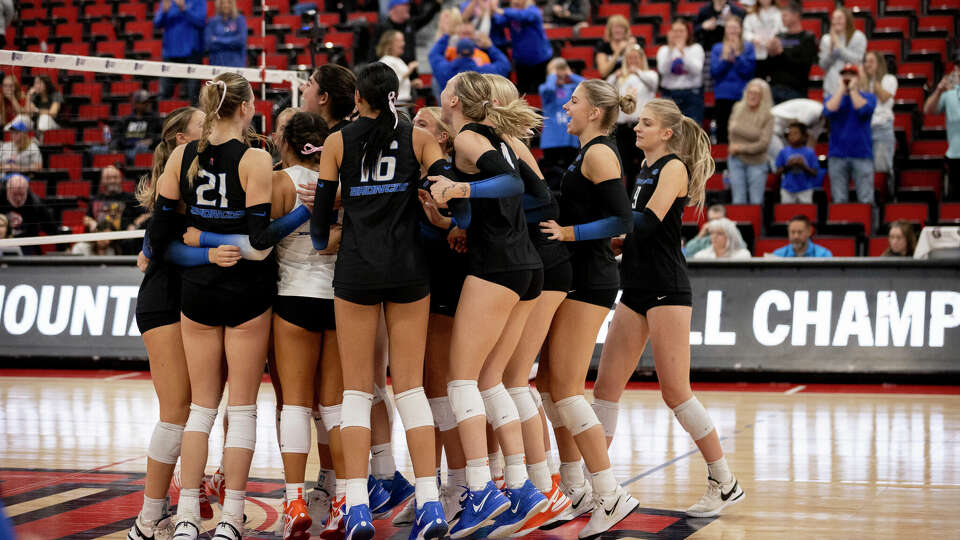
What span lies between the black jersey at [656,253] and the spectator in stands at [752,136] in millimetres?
7052

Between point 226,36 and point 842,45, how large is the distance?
735 cm

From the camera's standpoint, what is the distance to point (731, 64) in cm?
1341

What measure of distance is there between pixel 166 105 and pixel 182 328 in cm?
1171

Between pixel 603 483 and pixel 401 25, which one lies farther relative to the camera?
pixel 401 25

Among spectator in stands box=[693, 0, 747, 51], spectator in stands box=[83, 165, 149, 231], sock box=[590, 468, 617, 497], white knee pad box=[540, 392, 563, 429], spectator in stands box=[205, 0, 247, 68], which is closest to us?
sock box=[590, 468, 617, 497]

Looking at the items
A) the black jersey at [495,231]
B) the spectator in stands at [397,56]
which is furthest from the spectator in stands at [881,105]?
the black jersey at [495,231]

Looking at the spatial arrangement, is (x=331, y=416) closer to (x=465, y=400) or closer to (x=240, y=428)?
(x=240, y=428)

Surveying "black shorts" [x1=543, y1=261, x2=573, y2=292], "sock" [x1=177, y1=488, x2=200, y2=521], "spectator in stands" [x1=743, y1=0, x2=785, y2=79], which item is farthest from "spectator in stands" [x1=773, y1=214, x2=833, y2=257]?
"sock" [x1=177, y1=488, x2=200, y2=521]

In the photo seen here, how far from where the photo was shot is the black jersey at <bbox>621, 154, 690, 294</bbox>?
5.68 meters

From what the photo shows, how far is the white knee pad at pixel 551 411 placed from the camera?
580cm

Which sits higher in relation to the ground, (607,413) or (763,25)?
(763,25)

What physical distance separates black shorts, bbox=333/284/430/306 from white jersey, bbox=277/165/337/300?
20cm

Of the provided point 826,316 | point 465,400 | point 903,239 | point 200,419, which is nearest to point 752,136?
point 903,239

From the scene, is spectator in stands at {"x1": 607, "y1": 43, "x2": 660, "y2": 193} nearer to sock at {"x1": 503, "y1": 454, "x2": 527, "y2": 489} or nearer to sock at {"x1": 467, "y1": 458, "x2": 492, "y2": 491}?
sock at {"x1": 503, "y1": 454, "x2": 527, "y2": 489}
